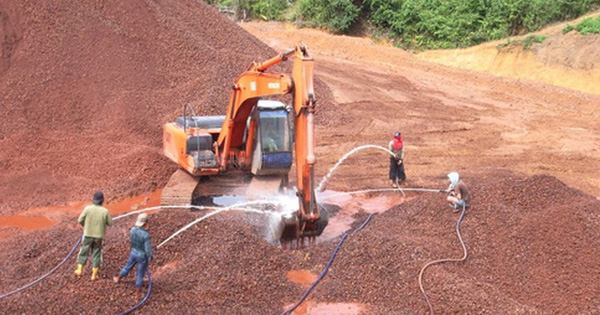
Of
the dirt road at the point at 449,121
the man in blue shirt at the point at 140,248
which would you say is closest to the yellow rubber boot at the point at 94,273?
the man in blue shirt at the point at 140,248

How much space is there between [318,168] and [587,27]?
1925cm

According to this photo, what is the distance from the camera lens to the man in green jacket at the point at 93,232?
988 cm

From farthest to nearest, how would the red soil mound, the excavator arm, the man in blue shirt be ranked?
the red soil mound
the excavator arm
the man in blue shirt

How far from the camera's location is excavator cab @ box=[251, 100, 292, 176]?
13172 millimetres

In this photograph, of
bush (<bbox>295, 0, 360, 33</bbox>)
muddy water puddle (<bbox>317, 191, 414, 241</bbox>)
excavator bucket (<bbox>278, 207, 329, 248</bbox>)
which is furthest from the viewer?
bush (<bbox>295, 0, 360, 33</bbox>)

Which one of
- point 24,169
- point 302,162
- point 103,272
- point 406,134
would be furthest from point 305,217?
point 406,134

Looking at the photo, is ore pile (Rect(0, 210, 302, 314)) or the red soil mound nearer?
ore pile (Rect(0, 210, 302, 314))

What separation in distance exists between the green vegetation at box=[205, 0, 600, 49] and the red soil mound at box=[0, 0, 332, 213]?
16.1 metres

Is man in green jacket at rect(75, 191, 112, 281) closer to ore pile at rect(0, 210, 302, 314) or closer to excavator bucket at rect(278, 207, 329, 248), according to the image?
ore pile at rect(0, 210, 302, 314)

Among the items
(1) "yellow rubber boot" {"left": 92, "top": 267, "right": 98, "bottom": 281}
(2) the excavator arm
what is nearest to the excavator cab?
(2) the excavator arm

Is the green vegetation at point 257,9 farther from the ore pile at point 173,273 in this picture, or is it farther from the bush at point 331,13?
the ore pile at point 173,273

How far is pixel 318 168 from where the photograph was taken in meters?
17.9

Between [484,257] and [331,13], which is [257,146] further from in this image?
[331,13]

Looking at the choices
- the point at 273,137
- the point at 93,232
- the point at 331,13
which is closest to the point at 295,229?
the point at 273,137
